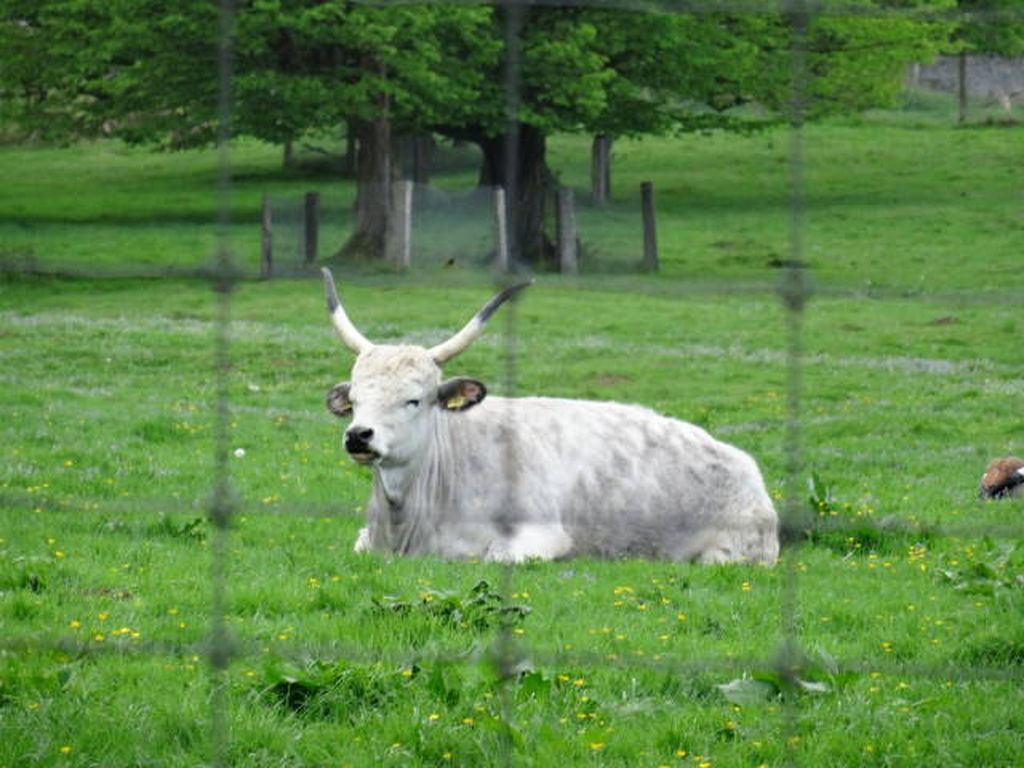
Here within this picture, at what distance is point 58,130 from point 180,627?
26.6 metres

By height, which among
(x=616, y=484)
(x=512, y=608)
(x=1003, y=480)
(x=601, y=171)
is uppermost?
(x=601, y=171)

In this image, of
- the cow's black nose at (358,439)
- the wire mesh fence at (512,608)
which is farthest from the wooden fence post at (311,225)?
the cow's black nose at (358,439)

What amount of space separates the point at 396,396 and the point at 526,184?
23.4m

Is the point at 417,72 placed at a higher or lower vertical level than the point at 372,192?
higher

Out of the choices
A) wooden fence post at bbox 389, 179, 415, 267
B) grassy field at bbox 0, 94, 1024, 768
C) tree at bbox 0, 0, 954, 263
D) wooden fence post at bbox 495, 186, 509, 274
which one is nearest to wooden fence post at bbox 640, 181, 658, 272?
tree at bbox 0, 0, 954, 263

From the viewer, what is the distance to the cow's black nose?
8.75m

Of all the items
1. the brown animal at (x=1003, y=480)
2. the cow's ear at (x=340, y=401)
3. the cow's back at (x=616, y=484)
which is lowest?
the brown animal at (x=1003, y=480)

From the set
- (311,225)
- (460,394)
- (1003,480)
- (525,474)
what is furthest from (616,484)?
(311,225)

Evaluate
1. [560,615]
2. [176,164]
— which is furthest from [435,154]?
[560,615]

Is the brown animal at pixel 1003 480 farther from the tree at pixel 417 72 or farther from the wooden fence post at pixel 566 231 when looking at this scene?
the wooden fence post at pixel 566 231

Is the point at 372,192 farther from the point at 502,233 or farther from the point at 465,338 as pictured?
the point at 465,338

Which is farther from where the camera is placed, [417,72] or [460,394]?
[417,72]

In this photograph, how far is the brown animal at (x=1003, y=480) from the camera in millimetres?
11336

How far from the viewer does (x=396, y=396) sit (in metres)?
9.11
